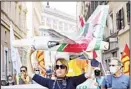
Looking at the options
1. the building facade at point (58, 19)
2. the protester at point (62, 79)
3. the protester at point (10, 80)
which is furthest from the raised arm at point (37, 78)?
the building facade at point (58, 19)

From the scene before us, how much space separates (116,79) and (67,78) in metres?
0.51

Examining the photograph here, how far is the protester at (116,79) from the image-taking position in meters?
2.35

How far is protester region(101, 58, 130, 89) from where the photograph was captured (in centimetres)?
235

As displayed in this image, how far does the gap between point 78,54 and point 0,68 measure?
550mm

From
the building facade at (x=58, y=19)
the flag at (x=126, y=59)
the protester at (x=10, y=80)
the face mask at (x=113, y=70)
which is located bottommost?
the protester at (x=10, y=80)

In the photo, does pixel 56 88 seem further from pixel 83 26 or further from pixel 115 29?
pixel 115 29

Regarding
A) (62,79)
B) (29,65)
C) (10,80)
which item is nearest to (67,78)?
(62,79)

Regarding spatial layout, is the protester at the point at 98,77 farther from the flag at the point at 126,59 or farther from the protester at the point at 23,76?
the protester at the point at 23,76

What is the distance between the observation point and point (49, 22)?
10.7 feet

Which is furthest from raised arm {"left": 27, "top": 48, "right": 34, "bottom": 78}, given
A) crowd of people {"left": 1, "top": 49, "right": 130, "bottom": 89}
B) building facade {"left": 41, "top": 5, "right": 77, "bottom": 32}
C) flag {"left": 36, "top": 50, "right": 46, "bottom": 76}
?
building facade {"left": 41, "top": 5, "right": 77, "bottom": 32}

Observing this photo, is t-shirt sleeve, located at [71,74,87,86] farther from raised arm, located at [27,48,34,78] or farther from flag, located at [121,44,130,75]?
flag, located at [121,44,130,75]

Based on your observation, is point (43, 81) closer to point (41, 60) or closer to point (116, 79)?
point (116, 79)

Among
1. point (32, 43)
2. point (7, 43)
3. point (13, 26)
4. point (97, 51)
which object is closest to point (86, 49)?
point (97, 51)

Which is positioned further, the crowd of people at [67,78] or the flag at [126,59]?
the flag at [126,59]
